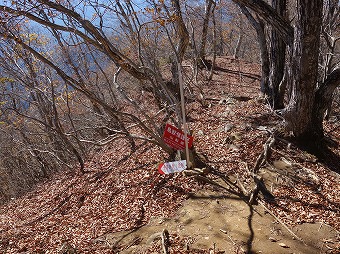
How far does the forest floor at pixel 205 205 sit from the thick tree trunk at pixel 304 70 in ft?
1.79

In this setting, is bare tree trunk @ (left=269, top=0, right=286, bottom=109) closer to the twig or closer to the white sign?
the white sign

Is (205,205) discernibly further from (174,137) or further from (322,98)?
(322,98)

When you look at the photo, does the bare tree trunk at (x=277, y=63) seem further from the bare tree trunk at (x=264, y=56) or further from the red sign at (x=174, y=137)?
the red sign at (x=174, y=137)

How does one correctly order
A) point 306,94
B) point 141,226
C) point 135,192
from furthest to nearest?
point 135,192 → point 306,94 → point 141,226

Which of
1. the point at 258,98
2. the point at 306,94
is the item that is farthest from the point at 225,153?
the point at 258,98

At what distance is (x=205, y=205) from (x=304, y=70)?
347 cm

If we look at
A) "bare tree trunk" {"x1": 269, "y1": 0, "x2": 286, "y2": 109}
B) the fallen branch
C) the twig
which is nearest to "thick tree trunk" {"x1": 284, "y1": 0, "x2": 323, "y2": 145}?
"bare tree trunk" {"x1": 269, "y1": 0, "x2": 286, "y2": 109}

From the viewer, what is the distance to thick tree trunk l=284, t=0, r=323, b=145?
5.09 m

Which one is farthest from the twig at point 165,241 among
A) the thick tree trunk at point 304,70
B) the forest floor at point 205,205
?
the thick tree trunk at point 304,70

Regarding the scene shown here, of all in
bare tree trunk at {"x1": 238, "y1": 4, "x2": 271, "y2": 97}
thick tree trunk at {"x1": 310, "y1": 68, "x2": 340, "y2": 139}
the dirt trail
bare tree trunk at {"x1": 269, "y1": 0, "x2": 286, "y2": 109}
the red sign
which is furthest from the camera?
bare tree trunk at {"x1": 238, "y1": 4, "x2": 271, "y2": 97}

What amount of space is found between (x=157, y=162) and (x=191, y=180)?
1.64 metres

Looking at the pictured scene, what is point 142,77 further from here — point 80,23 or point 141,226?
point 141,226

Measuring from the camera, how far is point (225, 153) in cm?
690

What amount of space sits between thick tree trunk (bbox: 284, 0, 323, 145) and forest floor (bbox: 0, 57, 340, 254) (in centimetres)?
55
